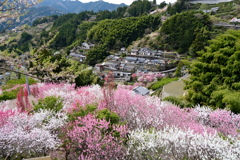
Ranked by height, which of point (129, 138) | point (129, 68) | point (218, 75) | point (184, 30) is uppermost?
point (184, 30)

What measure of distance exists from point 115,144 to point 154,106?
121 inches

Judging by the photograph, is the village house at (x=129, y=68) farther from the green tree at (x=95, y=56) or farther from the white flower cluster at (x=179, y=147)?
the white flower cluster at (x=179, y=147)

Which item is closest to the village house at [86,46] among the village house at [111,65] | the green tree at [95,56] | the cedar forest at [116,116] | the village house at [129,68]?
the green tree at [95,56]

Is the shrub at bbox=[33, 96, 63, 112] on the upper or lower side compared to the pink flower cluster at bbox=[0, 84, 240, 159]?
upper

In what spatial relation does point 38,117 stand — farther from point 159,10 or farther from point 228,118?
point 159,10

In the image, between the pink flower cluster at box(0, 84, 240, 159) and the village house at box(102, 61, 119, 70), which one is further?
the village house at box(102, 61, 119, 70)

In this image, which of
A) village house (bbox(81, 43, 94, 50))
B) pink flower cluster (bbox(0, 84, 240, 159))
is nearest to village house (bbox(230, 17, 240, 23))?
village house (bbox(81, 43, 94, 50))

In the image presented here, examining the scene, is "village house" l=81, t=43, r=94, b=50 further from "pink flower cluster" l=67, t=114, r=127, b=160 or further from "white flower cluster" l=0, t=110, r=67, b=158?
"pink flower cluster" l=67, t=114, r=127, b=160

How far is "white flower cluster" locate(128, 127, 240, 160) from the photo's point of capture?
16.2ft

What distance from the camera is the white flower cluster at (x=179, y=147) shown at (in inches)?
194

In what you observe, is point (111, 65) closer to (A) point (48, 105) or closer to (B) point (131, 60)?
(B) point (131, 60)

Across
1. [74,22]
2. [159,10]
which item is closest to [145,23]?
[159,10]

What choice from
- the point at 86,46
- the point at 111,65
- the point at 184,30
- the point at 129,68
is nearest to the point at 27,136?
the point at 129,68

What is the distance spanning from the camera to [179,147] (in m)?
5.16
